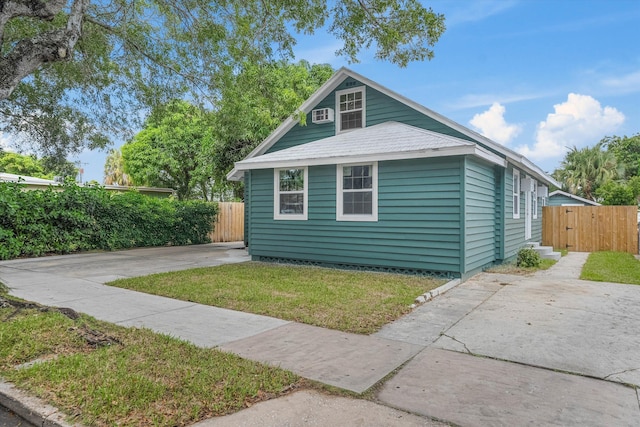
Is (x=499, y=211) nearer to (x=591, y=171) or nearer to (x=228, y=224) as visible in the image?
(x=228, y=224)

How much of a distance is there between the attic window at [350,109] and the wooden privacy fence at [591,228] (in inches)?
389

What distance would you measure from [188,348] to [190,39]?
7.88 m

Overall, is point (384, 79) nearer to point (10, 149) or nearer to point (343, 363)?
point (343, 363)

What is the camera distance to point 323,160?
9344 mm

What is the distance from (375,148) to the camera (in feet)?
29.2

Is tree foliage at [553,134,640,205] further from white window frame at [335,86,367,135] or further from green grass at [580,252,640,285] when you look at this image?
white window frame at [335,86,367,135]

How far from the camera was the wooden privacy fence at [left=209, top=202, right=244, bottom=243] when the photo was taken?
60.7 feet

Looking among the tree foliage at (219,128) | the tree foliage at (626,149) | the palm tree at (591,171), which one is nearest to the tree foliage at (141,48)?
the tree foliage at (219,128)

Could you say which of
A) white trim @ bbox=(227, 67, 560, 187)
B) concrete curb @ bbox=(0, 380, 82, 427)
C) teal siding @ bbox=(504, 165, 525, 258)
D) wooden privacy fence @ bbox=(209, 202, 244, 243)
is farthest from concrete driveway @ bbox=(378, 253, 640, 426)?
wooden privacy fence @ bbox=(209, 202, 244, 243)

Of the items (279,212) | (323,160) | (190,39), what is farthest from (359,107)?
(190,39)

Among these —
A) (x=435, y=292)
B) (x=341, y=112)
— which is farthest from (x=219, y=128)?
(x=435, y=292)

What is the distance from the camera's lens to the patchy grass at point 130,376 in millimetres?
2744

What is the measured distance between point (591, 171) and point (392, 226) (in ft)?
115

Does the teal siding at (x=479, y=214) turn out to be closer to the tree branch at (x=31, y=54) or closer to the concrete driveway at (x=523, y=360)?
the concrete driveway at (x=523, y=360)
